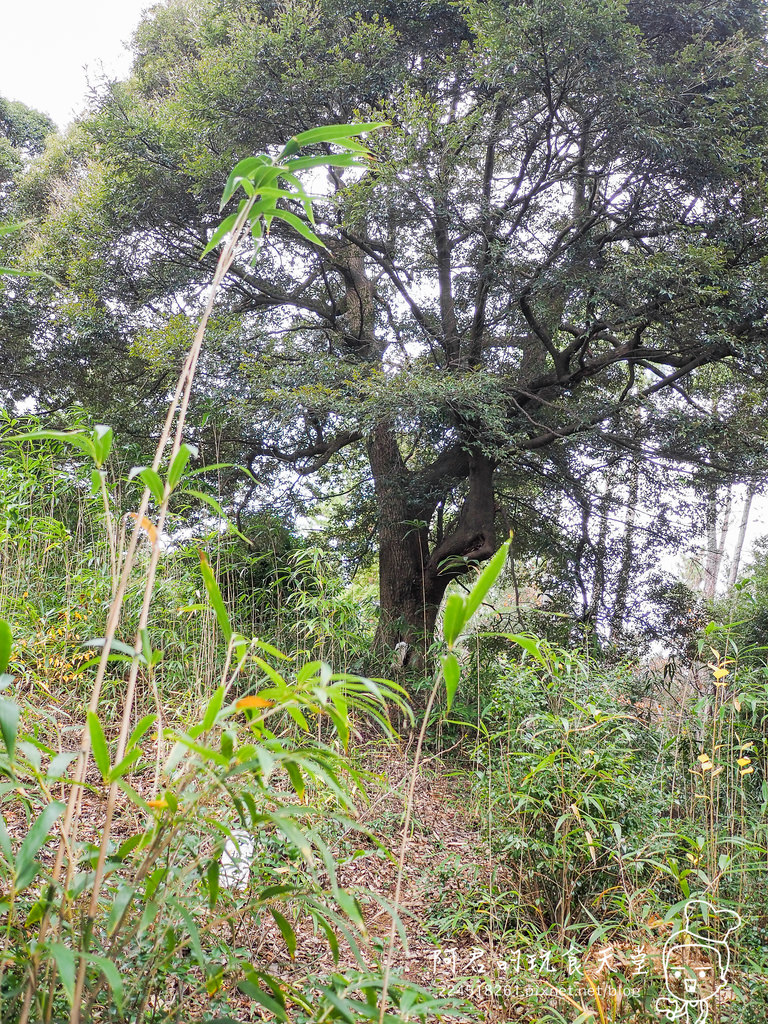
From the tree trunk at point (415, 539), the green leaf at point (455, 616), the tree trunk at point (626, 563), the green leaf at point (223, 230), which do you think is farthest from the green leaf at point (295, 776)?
the tree trunk at point (626, 563)

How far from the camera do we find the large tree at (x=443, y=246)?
3727 millimetres

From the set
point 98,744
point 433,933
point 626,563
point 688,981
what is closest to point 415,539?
point 626,563

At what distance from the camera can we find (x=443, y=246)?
4.61 meters

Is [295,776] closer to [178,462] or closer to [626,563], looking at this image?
[178,462]

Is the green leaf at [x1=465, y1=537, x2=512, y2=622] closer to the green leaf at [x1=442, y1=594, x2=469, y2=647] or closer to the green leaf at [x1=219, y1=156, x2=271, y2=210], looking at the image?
the green leaf at [x1=442, y1=594, x2=469, y2=647]

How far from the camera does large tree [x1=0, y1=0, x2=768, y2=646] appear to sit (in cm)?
373

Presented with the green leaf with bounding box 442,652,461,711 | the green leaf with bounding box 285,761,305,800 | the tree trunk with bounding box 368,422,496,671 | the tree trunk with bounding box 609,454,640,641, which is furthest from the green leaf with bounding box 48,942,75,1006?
the tree trunk with bounding box 609,454,640,641

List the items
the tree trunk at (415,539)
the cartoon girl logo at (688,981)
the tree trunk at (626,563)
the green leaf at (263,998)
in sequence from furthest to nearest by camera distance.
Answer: the tree trunk at (626,563) → the tree trunk at (415,539) → the cartoon girl logo at (688,981) → the green leaf at (263,998)

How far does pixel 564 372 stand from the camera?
462 cm

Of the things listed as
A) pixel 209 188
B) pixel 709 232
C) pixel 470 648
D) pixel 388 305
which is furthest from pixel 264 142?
pixel 470 648

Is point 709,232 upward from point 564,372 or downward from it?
upward

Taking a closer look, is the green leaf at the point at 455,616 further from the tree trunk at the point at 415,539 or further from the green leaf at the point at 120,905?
the tree trunk at the point at 415,539

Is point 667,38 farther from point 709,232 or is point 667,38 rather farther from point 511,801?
point 511,801

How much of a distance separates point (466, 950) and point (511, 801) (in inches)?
18.2
